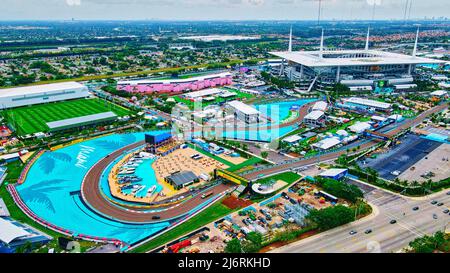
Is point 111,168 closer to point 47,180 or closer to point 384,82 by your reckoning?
point 47,180

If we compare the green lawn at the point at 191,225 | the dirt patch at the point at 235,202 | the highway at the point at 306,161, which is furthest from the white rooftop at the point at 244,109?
the green lawn at the point at 191,225

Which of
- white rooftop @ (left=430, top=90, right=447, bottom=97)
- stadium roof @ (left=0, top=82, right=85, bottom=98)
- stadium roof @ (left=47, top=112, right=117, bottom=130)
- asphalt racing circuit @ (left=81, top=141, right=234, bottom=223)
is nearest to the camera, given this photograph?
asphalt racing circuit @ (left=81, top=141, right=234, bottom=223)

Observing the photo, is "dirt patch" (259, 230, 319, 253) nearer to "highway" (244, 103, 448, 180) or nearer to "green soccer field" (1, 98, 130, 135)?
"highway" (244, 103, 448, 180)

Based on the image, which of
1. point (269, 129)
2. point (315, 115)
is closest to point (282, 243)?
point (269, 129)

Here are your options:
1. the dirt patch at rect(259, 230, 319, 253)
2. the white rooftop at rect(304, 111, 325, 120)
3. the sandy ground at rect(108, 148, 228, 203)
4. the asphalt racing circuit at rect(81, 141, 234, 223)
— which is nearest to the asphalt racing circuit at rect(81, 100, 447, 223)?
the asphalt racing circuit at rect(81, 141, 234, 223)
